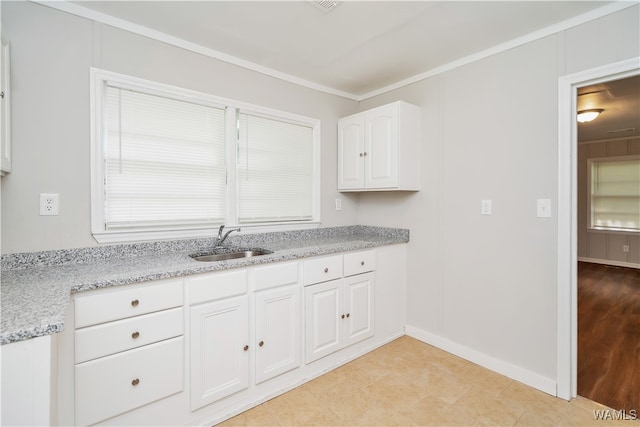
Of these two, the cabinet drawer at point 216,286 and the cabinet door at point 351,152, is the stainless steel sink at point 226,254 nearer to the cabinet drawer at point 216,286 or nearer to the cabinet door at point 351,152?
the cabinet drawer at point 216,286

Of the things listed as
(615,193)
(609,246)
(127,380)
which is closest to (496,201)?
(127,380)

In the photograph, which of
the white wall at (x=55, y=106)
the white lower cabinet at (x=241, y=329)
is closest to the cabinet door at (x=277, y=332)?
the white lower cabinet at (x=241, y=329)

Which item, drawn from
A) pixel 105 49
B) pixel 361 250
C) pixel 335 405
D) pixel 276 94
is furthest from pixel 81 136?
pixel 335 405

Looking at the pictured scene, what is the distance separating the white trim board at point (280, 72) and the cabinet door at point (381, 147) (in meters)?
0.46

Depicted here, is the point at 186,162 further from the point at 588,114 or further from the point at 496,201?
the point at 588,114

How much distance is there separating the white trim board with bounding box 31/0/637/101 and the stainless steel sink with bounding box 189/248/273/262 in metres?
1.46

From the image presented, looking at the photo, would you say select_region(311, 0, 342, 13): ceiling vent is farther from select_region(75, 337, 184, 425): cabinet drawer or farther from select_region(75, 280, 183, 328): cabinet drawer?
select_region(75, 337, 184, 425): cabinet drawer

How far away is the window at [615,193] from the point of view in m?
5.46

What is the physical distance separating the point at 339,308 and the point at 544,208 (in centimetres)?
159

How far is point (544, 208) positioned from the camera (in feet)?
6.72

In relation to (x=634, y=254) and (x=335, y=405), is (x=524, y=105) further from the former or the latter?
(x=634, y=254)

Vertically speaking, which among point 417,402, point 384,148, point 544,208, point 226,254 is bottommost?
point 417,402

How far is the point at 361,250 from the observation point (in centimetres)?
248

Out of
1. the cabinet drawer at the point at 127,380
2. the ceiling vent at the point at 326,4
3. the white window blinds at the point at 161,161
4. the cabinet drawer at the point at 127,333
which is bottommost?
the cabinet drawer at the point at 127,380
